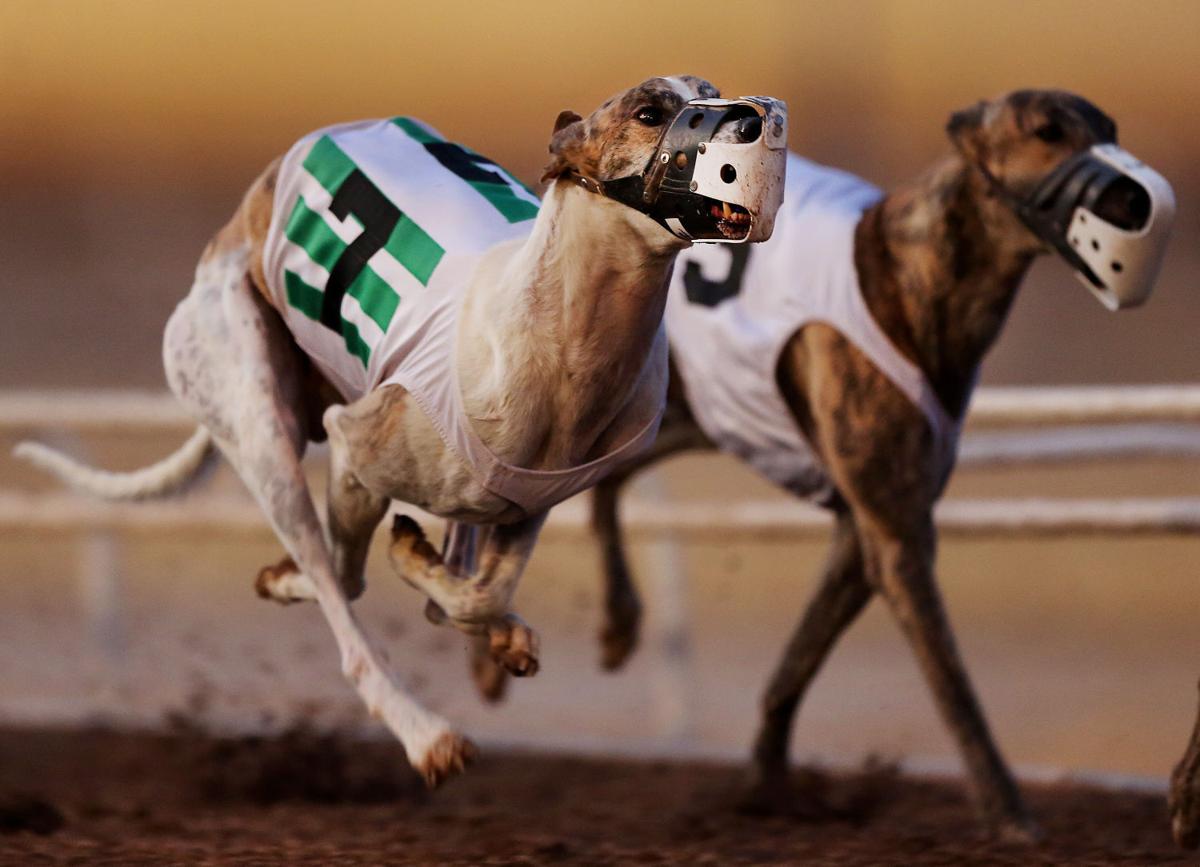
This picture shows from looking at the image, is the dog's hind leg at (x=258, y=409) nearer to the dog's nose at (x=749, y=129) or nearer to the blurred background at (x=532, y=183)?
the dog's nose at (x=749, y=129)

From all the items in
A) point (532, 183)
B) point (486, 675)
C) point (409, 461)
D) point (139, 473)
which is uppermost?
point (409, 461)

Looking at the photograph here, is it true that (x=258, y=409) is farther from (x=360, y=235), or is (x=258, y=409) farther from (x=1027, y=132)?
(x=1027, y=132)

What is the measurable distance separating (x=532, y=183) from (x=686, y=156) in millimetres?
2794

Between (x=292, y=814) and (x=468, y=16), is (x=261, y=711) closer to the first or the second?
(x=292, y=814)

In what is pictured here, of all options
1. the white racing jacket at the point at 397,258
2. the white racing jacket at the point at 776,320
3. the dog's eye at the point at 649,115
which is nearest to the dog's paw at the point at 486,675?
the white racing jacket at the point at 776,320

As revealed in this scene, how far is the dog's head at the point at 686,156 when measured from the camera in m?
3.05

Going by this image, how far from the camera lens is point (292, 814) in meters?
5.08

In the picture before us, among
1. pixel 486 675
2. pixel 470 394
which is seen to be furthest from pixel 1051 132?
pixel 486 675

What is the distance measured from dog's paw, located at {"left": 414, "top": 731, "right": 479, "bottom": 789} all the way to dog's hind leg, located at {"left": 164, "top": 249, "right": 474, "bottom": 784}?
0.16 meters

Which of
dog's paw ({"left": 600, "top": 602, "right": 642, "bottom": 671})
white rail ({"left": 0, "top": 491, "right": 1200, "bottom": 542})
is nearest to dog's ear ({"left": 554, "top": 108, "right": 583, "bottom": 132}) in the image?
white rail ({"left": 0, "top": 491, "right": 1200, "bottom": 542})

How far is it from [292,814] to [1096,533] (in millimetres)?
2400

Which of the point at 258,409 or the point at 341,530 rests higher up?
the point at 258,409

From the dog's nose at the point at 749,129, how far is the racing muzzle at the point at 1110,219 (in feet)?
4.80

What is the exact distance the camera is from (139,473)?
15.5ft
